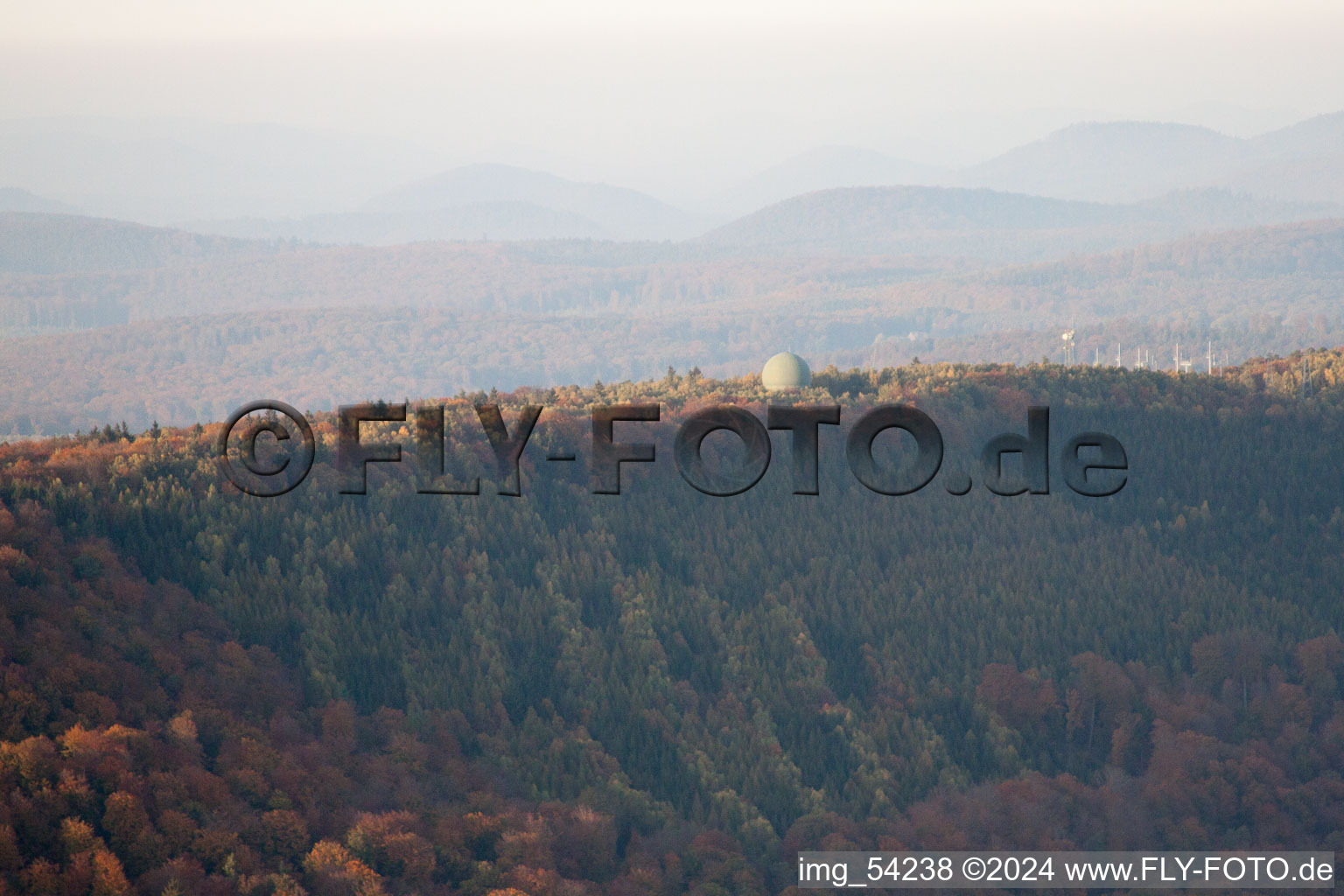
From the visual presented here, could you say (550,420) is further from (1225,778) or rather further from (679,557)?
(1225,778)

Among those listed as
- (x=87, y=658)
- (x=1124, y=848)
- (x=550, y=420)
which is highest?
(x=550, y=420)

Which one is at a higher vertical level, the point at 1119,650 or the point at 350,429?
the point at 350,429

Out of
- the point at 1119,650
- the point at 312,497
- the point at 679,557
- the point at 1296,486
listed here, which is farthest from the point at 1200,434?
the point at 312,497

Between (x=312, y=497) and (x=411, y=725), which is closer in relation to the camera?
(x=411, y=725)

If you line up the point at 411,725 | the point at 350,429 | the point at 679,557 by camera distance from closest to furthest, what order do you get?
the point at 411,725 < the point at 350,429 < the point at 679,557

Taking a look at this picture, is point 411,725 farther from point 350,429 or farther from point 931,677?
point 931,677

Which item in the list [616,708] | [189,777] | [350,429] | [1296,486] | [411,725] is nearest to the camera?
[189,777]
